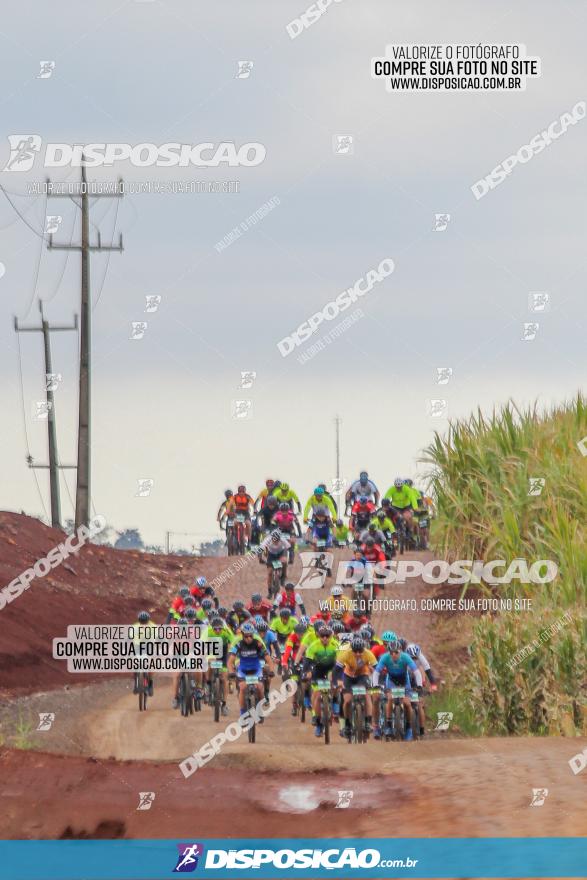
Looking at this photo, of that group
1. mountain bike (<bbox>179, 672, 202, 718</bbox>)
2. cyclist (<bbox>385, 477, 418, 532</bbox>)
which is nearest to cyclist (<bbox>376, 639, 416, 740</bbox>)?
mountain bike (<bbox>179, 672, 202, 718</bbox>)

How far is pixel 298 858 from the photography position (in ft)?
67.5

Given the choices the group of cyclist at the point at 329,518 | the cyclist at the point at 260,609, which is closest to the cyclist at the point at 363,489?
the group of cyclist at the point at 329,518

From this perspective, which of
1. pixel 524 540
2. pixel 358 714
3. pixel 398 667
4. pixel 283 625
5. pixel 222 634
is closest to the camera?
pixel 398 667

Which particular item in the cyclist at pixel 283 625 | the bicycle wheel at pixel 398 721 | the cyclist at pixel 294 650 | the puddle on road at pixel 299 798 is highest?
the cyclist at pixel 283 625

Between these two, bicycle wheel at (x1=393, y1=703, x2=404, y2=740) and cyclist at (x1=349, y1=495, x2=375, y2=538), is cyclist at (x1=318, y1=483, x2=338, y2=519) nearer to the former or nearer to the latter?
cyclist at (x1=349, y1=495, x2=375, y2=538)

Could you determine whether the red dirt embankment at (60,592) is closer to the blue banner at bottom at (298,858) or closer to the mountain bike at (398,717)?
the mountain bike at (398,717)

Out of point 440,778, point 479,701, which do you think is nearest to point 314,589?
point 479,701

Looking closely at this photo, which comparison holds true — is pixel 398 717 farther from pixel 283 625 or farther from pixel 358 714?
pixel 283 625

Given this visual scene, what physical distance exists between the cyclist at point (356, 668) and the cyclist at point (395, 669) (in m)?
0.29

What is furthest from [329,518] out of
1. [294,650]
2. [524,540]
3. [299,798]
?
[299,798]

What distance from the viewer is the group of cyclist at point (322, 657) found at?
2519 cm

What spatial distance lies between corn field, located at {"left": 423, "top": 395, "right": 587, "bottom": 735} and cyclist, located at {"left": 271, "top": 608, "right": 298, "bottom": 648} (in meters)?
3.61

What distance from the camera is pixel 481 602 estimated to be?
35.1 meters

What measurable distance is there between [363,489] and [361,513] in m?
0.61
